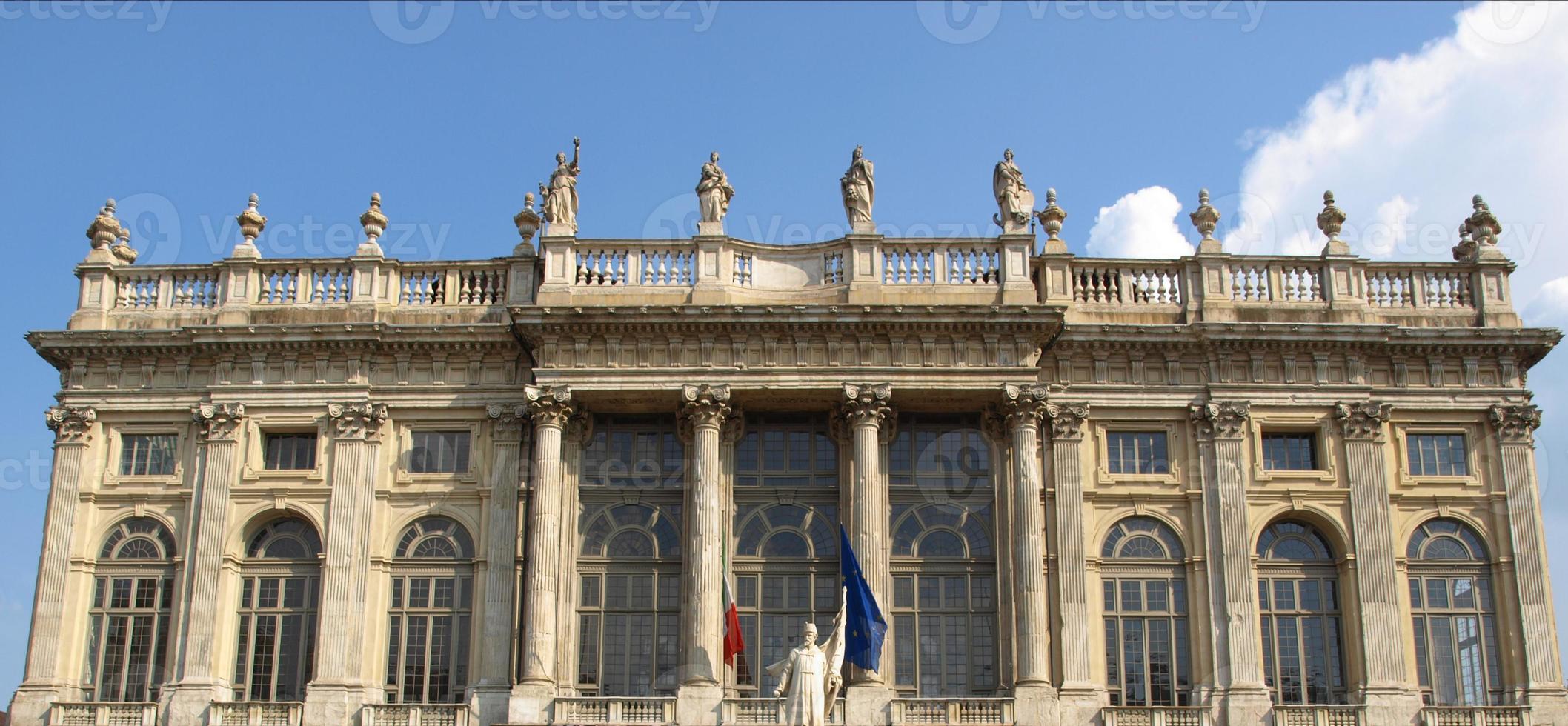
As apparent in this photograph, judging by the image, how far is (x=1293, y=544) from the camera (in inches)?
1267

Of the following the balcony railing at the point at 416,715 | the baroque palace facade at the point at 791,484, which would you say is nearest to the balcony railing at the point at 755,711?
the baroque palace facade at the point at 791,484

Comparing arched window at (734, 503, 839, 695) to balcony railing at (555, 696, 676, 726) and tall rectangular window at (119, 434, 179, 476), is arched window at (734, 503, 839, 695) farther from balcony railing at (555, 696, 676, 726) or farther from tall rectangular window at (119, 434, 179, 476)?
tall rectangular window at (119, 434, 179, 476)

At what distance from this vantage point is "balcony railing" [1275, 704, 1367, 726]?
98.6 ft

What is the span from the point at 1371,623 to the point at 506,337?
1654cm

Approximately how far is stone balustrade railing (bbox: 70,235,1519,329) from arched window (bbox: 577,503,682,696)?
13.3 ft

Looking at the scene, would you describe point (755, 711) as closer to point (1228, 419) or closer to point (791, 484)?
point (791, 484)

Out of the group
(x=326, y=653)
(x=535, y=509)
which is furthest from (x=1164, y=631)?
(x=326, y=653)

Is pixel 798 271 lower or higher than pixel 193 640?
higher

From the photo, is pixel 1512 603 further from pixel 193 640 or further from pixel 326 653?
pixel 193 640

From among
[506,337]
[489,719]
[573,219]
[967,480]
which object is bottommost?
[489,719]

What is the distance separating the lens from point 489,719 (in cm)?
3045

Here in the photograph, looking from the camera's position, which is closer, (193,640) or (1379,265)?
(193,640)

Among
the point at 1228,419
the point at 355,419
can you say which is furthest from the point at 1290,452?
the point at 355,419

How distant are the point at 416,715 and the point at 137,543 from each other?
6710mm
